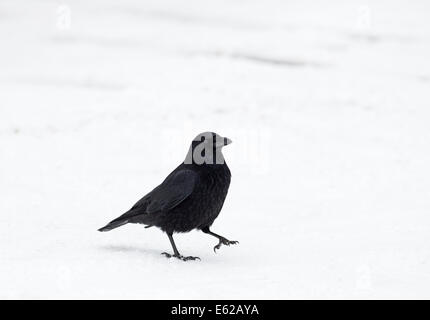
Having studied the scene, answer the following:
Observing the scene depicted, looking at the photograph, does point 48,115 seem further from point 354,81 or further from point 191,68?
point 354,81

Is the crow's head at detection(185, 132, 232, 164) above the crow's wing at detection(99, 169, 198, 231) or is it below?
above

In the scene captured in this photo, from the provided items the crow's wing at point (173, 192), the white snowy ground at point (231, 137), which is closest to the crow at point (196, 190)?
the crow's wing at point (173, 192)

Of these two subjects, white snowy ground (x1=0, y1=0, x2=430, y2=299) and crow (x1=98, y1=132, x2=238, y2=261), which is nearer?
white snowy ground (x1=0, y1=0, x2=430, y2=299)

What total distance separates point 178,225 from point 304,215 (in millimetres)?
2872

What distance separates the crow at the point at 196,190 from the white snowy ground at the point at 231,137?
0.42 m

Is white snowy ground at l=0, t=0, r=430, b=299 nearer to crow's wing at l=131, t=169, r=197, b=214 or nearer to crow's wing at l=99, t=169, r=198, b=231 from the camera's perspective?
crow's wing at l=99, t=169, r=198, b=231

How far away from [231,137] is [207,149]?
20.2 feet

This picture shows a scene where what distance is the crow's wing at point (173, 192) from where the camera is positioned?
22.1 ft

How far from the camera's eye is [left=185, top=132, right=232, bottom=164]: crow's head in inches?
267

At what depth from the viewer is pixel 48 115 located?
13914 millimetres

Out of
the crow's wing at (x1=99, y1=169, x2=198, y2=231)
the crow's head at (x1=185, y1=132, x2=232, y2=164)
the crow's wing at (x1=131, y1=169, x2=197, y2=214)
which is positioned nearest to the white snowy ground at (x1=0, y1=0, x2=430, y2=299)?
the crow's wing at (x1=99, y1=169, x2=198, y2=231)

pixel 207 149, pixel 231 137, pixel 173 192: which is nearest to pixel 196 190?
pixel 173 192

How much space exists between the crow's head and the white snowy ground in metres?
0.99

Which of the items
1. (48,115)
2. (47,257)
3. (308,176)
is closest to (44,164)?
(48,115)
